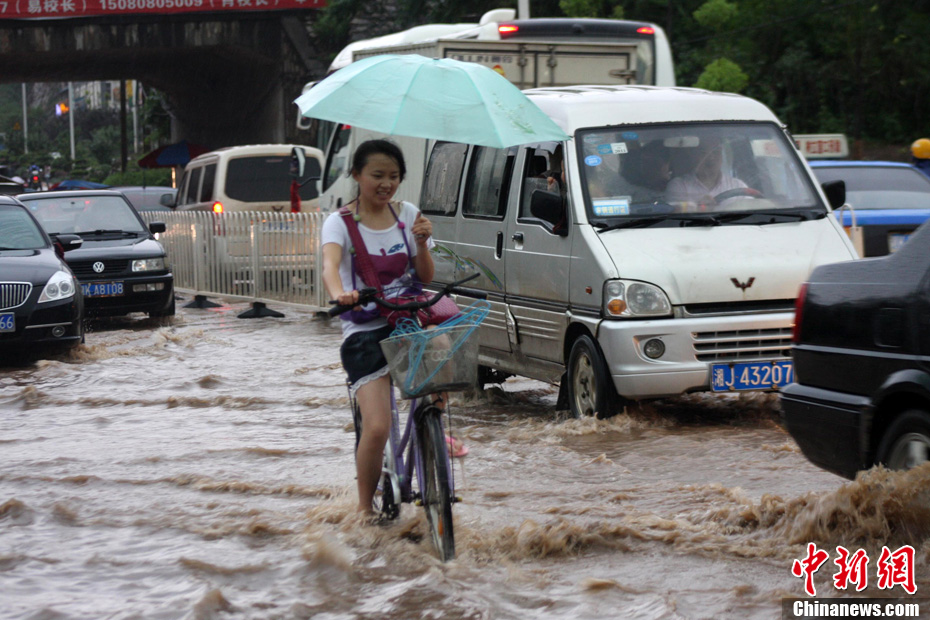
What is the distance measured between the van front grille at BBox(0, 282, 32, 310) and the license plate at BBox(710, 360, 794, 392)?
7025 millimetres

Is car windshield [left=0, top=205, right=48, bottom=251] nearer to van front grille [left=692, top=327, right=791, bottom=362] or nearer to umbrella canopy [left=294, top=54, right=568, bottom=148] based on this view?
van front grille [left=692, top=327, right=791, bottom=362]

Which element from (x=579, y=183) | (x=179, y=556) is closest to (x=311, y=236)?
(x=579, y=183)

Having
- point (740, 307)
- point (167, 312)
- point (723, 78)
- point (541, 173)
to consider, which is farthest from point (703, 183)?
point (723, 78)

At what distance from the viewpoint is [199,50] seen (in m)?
36.8

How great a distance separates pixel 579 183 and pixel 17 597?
4.50m

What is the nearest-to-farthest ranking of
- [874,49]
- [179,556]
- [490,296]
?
1. [179,556]
2. [490,296]
3. [874,49]

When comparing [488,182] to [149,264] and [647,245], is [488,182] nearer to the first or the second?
[647,245]

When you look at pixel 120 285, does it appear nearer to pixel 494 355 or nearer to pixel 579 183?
pixel 494 355

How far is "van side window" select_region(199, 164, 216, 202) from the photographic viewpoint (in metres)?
20.0

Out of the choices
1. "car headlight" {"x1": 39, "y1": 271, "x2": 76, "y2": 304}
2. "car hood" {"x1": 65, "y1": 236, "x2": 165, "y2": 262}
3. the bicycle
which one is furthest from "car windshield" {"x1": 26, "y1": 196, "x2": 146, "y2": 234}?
the bicycle

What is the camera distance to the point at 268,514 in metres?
6.27

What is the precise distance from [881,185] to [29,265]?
8.35 meters

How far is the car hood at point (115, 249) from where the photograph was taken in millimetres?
16125

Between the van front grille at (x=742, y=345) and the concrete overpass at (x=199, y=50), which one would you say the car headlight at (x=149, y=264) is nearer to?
the van front grille at (x=742, y=345)
